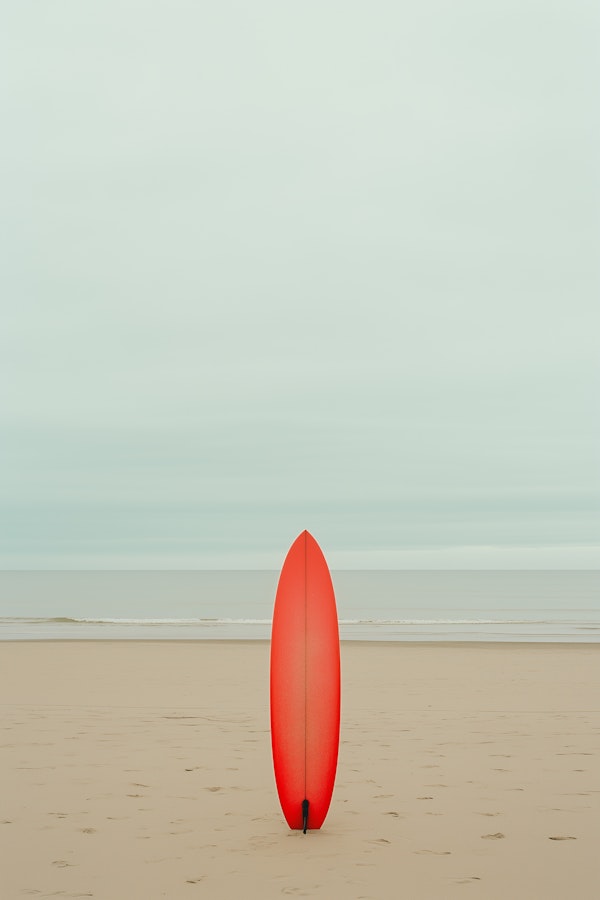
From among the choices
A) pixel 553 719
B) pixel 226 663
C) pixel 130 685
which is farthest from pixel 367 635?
pixel 553 719

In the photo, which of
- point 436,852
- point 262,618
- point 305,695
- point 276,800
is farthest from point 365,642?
point 436,852

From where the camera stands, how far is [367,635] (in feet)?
78.7

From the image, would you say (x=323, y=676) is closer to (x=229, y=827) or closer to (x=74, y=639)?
(x=229, y=827)

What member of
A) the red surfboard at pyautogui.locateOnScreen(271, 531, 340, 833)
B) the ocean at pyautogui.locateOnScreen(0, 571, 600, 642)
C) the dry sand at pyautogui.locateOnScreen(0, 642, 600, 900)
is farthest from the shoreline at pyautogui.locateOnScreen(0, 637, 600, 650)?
the red surfboard at pyautogui.locateOnScreen(271, 531, 340, 833)

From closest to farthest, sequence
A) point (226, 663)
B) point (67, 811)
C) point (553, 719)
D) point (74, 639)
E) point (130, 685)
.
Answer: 1. point (67, 811)
2. point (553, 719)
3. point (130, 685)
4. point (226, 663)
5. point (74, 639)

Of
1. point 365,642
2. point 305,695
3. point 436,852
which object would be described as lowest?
point 436,852

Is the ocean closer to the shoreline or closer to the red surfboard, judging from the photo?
the shoreline

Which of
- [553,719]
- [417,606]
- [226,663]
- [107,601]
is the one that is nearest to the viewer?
[553,719]

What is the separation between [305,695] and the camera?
4.88 meters

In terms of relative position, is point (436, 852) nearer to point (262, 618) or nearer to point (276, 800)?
point (276, 800)

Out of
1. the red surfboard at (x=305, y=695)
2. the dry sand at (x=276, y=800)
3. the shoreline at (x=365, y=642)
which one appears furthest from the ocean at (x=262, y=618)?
the red surfboard at (x=305, y=695)

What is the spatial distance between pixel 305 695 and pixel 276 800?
111 centimetres

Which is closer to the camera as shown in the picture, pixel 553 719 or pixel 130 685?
pixel 553 719

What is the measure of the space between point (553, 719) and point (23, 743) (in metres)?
5.02
